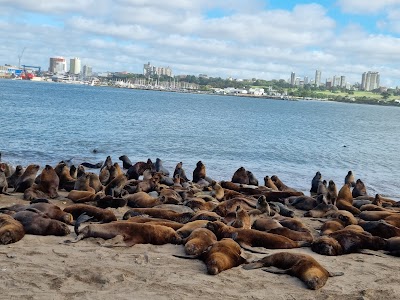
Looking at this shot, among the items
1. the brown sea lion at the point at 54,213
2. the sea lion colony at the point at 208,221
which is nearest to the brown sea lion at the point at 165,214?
the sea lion colony at the point at 208,221

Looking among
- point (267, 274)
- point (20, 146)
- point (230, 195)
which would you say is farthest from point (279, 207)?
point (20, 146)

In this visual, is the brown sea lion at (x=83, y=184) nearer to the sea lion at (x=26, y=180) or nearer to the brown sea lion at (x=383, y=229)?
the sea lion at (x=26, y=180)

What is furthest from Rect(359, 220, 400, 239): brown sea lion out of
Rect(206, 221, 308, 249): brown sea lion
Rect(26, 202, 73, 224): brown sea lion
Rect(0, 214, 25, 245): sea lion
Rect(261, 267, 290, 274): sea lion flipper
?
Rect(0, 214, 25, 245): sea lion

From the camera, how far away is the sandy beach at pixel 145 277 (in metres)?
6.95

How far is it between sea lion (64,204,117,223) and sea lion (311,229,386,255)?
145 inches

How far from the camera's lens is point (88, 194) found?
13477 millimetres

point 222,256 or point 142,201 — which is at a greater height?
point 222,256

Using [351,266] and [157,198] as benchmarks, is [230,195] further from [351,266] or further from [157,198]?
[351,266]

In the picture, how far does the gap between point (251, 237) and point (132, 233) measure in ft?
6.54

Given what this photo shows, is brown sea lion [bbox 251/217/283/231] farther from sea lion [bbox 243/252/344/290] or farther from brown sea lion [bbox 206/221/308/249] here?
sea lion [bbox 243/252/344/290]

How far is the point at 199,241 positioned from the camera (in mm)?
8922

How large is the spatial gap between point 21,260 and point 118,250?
5.10 feet

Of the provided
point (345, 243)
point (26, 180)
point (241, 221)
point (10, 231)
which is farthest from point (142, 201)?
point (345, 243)

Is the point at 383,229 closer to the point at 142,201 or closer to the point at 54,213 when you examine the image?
the point at 142,201
